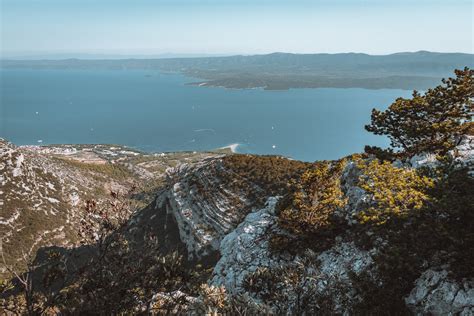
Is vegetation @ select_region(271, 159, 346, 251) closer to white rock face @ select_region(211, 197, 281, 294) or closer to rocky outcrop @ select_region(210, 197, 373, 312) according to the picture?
rocky outcrop @ select_region(210, 197, 373, 312)

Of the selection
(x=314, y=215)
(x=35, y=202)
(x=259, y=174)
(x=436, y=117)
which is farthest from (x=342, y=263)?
(x=35, y=202)

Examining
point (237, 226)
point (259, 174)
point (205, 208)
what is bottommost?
point (205, 208)

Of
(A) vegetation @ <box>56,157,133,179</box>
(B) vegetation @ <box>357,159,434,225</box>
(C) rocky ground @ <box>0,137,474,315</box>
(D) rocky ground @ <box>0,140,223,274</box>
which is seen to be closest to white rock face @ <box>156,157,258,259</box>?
(C) rocky ground @ <box>0,137,474,315</box>

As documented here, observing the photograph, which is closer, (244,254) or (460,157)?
(460,157)

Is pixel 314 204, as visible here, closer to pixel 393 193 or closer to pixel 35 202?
pixel 393 193

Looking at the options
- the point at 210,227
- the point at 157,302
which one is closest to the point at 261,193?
the point at 210,227

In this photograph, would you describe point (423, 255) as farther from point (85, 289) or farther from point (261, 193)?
point (261, 193)

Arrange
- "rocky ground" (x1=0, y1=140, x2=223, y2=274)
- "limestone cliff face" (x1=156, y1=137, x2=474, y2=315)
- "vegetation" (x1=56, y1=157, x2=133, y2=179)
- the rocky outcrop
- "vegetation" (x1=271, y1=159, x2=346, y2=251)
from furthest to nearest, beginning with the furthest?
"vegetation" (x1=56, y1=157, x2=133, y2=179)
"rocky ground" (x1=0, y1=140, x2=223, y2=274)
"vegetation" (x1=271, y1=159, x2=346, y2=251)
the rocky outcrop
"limestone cliff face" (x1=156, y1=137, x2=474, y2=315)
